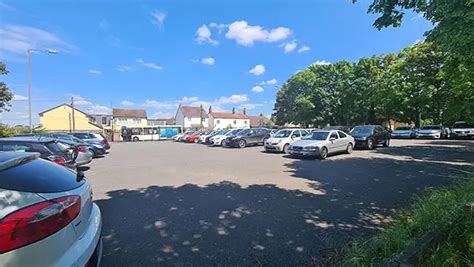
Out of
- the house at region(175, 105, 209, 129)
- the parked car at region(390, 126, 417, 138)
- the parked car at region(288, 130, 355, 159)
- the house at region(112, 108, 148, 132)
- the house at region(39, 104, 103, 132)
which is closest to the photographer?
the parked car at region(288, 130, 355, 159)

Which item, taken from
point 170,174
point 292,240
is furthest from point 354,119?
point 292,240

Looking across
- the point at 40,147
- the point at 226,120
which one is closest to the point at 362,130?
the point at 40,147

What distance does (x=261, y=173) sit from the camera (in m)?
9.51

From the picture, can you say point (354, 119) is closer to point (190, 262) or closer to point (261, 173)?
point (261, 173)

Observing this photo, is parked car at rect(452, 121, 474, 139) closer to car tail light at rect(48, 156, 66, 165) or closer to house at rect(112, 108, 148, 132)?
car tail light at rect(48, 156, 66, 165)

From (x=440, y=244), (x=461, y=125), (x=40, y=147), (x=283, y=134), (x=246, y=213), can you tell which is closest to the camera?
(x=440, y=244)

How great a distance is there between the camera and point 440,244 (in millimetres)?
2355

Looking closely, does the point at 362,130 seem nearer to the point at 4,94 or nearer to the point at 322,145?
the point at 322,145

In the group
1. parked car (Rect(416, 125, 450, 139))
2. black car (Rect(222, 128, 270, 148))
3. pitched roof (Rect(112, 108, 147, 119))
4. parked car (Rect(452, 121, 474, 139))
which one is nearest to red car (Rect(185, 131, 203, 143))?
black car (Rect(222, 128, 270, 148))

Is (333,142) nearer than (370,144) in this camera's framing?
Yes

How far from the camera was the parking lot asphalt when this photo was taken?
3586mm

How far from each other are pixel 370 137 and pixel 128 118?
210ft

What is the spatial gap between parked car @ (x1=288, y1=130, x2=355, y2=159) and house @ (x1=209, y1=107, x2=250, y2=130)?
63.3 m

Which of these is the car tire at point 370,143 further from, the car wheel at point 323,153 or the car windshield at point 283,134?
the car wheel at point 323,153
